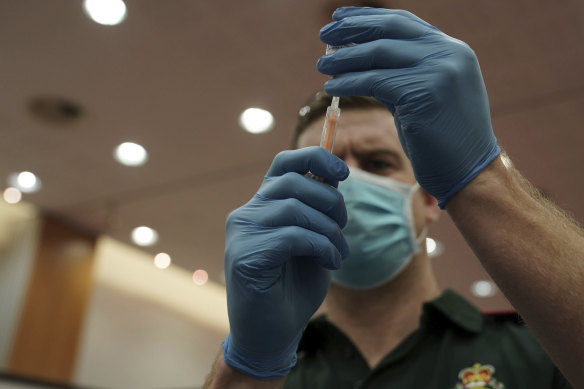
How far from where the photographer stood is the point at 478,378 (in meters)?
1.12

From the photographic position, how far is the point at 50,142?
14.0 ft

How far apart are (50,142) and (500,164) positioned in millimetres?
4060

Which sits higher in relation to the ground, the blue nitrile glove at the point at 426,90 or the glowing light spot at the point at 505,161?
the blue nitrile glove at the point at 426,90

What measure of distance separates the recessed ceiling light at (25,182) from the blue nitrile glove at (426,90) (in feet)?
14.8

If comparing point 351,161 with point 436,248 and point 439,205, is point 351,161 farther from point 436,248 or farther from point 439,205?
point 436,248

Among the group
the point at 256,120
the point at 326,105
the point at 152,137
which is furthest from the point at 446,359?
the point at 152,137

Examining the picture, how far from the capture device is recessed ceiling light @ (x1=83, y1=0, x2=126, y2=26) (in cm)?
291

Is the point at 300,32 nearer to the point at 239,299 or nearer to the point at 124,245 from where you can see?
the point at 239,299

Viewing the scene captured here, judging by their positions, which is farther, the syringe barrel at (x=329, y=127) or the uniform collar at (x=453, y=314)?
the uniform collar at (x=453, y=314)

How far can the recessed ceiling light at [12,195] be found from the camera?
16.6ft

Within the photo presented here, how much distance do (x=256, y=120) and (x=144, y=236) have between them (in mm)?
2694

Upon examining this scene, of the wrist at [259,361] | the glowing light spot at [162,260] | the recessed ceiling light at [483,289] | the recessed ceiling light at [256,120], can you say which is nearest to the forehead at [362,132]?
the wrist at [259,361]

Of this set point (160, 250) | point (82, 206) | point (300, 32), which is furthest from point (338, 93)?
point (160, 250)

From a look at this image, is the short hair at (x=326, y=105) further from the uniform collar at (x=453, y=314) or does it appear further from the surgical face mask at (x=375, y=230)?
the uniform collar at (x=453, y=314)
